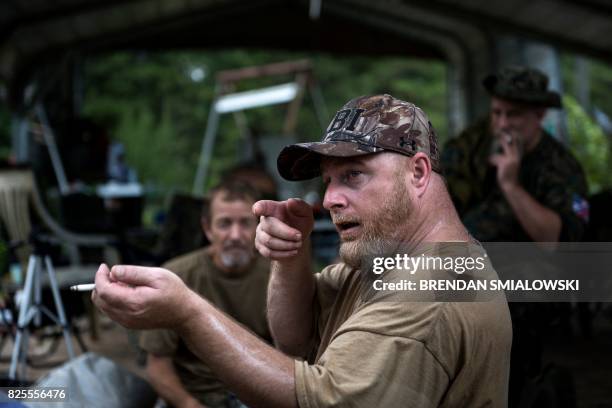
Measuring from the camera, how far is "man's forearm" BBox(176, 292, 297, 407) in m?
1.55

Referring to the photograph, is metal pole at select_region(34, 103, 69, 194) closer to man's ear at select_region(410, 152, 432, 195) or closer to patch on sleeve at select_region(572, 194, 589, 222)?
patch on sleeve at select_region(572, 194, 589, 222)

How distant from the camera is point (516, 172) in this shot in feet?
11.5

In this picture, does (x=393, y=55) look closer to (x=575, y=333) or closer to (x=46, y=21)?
(x=46, y=21)

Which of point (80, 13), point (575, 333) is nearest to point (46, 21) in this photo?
point (80, 13)

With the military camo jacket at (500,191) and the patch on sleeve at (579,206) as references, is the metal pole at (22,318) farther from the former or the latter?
the patch on sleeve at (579,206)

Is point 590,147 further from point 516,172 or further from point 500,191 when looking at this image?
point 516,172

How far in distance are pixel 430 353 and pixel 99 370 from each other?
1.86 metres

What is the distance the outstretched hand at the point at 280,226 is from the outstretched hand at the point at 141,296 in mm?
302

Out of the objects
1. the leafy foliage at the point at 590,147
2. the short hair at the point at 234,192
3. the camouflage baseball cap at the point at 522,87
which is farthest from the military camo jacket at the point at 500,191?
the leafy foliage at the point at 590,147

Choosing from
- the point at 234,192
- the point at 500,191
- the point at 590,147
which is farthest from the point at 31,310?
the point at 590,147

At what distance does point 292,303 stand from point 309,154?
1.31 feet

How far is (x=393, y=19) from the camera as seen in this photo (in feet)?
40.1

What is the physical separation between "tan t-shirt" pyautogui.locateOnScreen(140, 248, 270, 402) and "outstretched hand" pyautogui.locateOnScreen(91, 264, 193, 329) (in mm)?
1796

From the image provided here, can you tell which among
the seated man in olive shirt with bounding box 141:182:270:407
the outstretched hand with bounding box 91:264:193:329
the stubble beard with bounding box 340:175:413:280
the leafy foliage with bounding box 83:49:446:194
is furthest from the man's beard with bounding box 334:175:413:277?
the leafy foliage with bounding box 83:49:446:194
